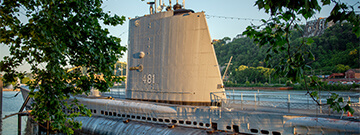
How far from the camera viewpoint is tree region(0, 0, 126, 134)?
4.31 m

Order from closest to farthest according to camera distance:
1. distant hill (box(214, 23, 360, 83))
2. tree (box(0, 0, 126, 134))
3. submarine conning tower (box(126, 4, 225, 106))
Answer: tree (box(0, 0, 126, 134)) < submarine conning tower (box(126, 4, 225, 106)) < distant hill (box(214, 23, 360, 83))

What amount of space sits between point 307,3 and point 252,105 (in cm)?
802

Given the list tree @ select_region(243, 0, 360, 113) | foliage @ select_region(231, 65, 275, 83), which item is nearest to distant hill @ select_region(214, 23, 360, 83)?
foliage @ select_region(231, 65, 275, 83)

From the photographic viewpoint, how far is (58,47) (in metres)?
4.37

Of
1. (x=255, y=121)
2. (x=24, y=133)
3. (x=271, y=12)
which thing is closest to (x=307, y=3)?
(x=271, y=12)

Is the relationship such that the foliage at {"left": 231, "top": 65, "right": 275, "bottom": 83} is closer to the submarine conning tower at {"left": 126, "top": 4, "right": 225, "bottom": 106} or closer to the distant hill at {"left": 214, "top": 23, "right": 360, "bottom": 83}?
the distant hill at {"left": 214, "top": 23, "right": 360, "bottom": 83}

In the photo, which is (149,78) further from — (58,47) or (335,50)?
(335,50)

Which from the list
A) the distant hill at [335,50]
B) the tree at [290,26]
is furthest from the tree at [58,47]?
the distant hill at [335,50]

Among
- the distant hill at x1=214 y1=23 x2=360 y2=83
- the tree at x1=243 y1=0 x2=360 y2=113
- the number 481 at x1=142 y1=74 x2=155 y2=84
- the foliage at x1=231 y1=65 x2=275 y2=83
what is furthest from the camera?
the foliage at x1=231 y1=65 x2=275 y2=83

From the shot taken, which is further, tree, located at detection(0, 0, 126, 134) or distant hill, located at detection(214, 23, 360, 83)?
distant hill, located at detection(214, 23, 360, 83)

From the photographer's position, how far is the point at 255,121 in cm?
757

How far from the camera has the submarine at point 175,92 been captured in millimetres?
8211

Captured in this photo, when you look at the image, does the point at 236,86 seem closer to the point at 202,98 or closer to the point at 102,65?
the point at 202,98

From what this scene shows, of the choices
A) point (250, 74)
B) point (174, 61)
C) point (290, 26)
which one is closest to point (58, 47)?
point (290, 26)
